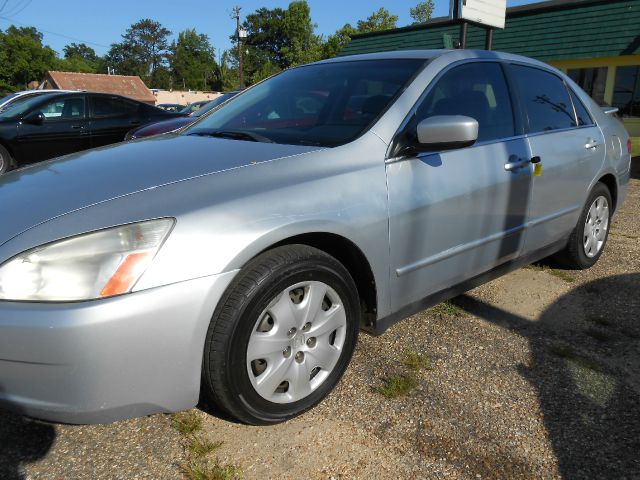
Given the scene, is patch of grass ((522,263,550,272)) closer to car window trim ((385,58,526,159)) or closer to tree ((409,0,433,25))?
car window trim ((385,58,526,159))

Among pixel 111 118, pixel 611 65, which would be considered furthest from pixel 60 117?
pixel 611 65

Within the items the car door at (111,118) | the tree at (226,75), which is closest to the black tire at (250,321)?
the car door at (111,118)

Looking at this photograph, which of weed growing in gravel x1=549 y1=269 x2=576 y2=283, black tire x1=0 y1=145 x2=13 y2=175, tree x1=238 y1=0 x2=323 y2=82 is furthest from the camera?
tree x1=238 y1=0 x2=323 y2=82

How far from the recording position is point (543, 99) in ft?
11.2

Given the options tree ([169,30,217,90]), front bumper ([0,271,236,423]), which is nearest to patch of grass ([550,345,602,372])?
front bumper ([0,271,236,423])

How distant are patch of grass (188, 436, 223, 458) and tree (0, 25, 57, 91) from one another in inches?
2953

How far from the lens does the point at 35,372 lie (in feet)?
5.46

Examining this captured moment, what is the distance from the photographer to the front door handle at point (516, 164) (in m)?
2.93

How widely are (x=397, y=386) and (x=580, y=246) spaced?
220 cm

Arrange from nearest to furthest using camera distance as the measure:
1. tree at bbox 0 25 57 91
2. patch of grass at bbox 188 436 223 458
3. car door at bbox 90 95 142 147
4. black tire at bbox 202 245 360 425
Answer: black tire at bbox 202 245 360 425
patch of grass at bbox 188 436 223 458
car door at bbox 90 95 142 147
tree at bbox 0 25 57 91

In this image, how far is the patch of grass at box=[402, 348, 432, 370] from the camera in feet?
8.57

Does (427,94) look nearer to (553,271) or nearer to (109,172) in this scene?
(109,172)

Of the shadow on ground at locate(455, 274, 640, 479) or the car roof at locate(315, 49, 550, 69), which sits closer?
the shadow on ground at locate(455, 274, 640, 479)

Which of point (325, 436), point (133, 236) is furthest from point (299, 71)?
point (325, 436)
